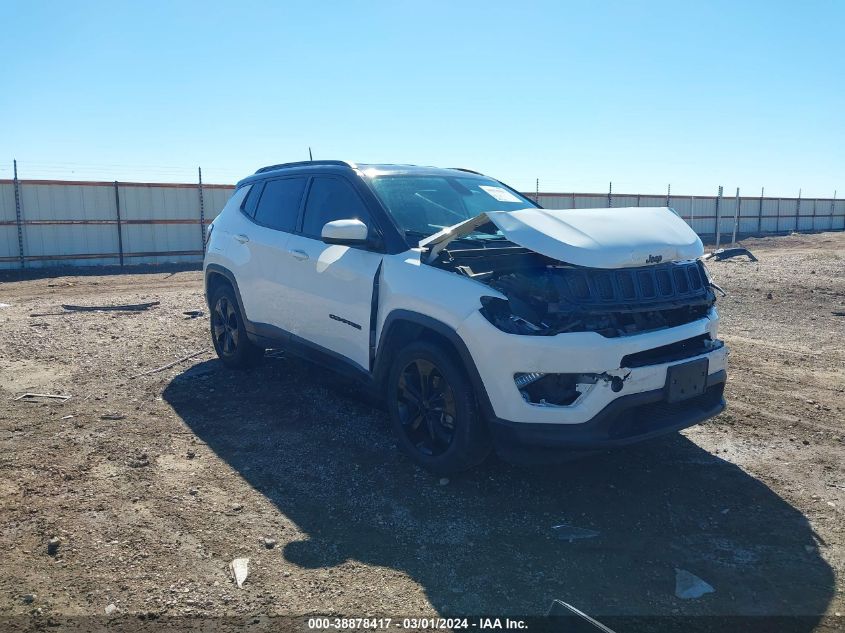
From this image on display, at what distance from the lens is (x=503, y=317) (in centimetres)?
376

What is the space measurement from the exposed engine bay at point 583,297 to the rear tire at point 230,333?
2.93 meters

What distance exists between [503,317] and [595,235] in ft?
2.22

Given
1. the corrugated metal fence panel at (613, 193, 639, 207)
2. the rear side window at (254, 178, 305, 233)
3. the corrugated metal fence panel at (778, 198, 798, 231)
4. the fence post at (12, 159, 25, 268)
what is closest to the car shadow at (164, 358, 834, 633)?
the rear side window at (254, 178, 305, 233)

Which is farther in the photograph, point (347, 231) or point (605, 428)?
point (347, 231)

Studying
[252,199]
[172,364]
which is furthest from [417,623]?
[172,364]

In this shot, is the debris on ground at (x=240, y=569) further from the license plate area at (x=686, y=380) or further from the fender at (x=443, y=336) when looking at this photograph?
the license plate area at (x=686, y=380)

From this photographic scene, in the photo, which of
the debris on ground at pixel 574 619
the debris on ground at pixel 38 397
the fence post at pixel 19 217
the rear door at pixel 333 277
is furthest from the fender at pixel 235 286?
the fence post at pixel 19 217

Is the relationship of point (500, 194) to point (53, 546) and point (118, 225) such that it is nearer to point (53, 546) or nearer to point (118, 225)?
point (53, 546)

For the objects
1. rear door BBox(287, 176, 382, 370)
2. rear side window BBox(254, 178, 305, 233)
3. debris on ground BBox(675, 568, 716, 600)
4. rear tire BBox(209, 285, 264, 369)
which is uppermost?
rear side window BBox(254, 178, 305, 233)

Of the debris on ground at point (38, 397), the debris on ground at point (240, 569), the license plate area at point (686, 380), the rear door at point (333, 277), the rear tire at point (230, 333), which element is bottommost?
the debris on ground at point (240, 569)

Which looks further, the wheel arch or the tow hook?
the wheel arch

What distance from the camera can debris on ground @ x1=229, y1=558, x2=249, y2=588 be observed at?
3.20 m

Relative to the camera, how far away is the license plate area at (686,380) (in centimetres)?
381

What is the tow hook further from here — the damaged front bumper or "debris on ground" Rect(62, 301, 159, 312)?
"debris on ground" Rect(62, 301, 159, 312)
